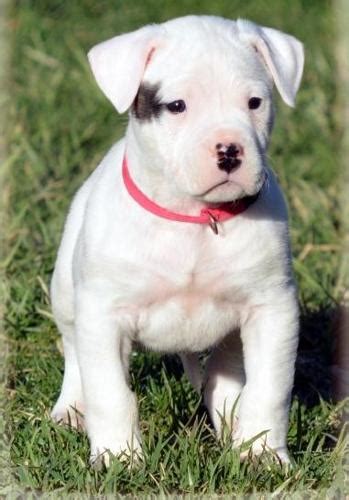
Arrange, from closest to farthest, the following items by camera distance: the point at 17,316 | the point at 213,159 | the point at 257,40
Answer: the point at 213,159
the point at 257,40
the point at 17,316

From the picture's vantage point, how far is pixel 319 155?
26.2 ft

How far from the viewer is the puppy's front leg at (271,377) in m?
4.50

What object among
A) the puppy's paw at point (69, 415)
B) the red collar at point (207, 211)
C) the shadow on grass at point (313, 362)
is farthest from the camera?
the shadow on grass at point (313, 362)

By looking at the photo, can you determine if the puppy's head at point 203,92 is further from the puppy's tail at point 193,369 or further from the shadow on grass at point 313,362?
the shadow on grass at point 313,362

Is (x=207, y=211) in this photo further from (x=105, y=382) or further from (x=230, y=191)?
(x=105, y=382)

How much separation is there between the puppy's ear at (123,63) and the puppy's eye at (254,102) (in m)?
0.36

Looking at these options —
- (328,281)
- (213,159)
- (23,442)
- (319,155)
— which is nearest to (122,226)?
(213,159)

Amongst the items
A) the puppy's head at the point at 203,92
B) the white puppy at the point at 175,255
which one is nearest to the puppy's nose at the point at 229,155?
the puppy's head at the point at 203,92

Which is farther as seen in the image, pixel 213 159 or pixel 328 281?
pixel 328 281

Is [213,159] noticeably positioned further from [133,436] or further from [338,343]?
[338,343]

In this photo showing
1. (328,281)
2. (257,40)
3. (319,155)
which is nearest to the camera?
(257,40)

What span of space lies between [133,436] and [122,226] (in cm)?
68

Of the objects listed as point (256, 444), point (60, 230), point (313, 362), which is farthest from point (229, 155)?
point (60, 230)

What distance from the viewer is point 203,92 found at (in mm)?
4227
